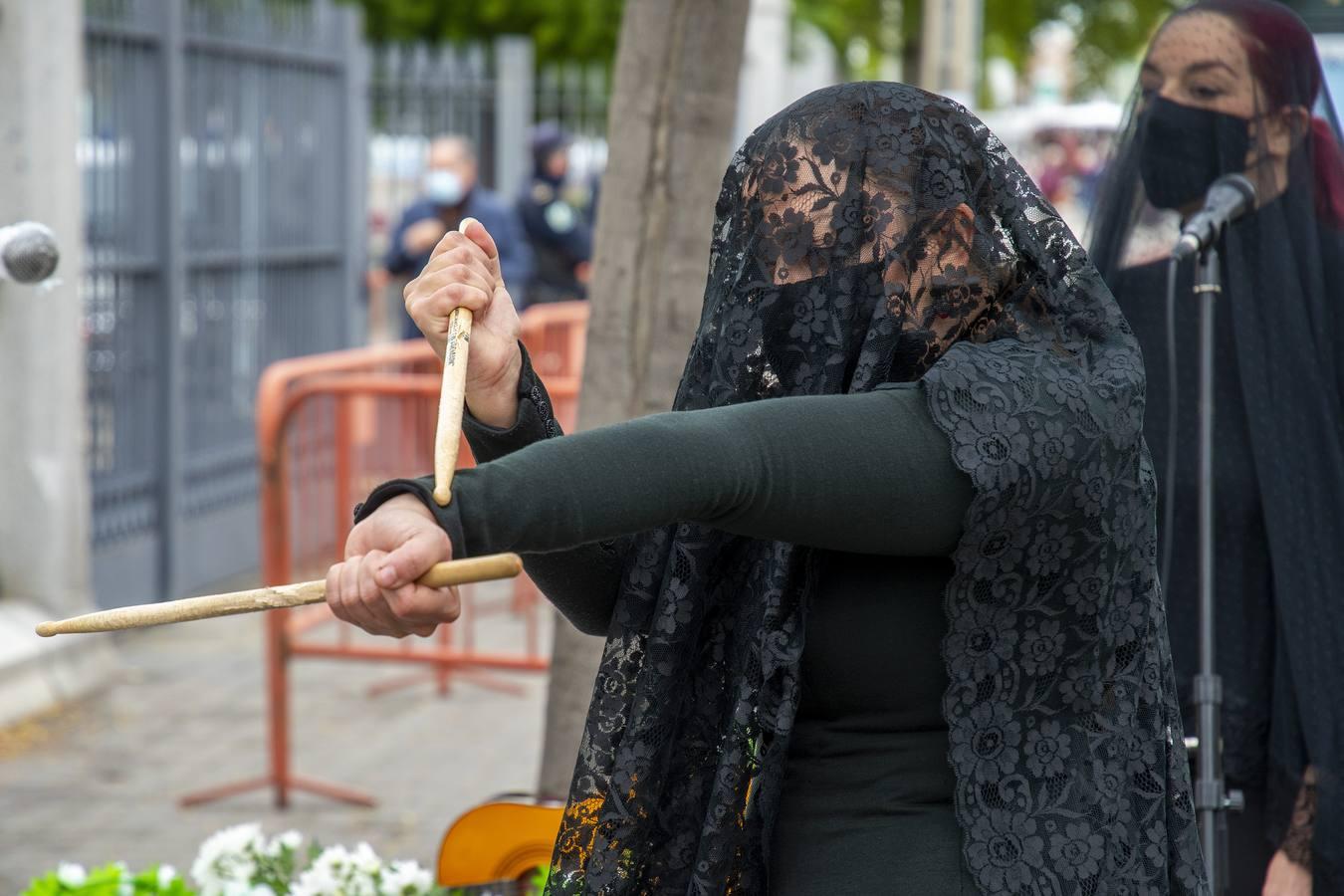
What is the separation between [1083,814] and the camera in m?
1.81

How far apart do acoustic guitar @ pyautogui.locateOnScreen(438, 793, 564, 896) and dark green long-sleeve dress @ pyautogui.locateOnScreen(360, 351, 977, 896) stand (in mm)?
907

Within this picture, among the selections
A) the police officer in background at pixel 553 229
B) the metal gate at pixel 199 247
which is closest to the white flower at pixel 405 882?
the metal gate at pixel 199 247

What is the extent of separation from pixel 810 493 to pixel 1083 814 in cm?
52

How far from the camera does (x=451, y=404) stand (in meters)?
1.57

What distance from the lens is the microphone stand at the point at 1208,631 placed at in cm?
268

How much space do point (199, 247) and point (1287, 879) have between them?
244 inches

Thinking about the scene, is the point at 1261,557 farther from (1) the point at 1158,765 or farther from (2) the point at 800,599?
(2) the point at 800,599

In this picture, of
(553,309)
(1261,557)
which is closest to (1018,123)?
(553,309)

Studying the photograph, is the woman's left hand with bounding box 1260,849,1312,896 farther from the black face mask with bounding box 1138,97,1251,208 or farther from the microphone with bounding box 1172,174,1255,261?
the black face mask with bounding box 1138,97,1251,208

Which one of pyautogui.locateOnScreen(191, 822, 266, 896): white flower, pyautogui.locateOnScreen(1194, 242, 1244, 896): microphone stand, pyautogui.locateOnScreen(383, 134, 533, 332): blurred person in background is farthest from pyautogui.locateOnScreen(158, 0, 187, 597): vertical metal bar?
pyautogui.locateOnScreen(1194, 242, 1244, 896): microphone stand

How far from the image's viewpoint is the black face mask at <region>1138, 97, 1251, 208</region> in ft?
9.73

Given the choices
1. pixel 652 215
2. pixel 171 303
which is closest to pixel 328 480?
pixel 171 303

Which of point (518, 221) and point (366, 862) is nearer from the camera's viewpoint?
point (366, 862)

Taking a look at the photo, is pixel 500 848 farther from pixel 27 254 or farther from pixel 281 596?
pixel 281 596
